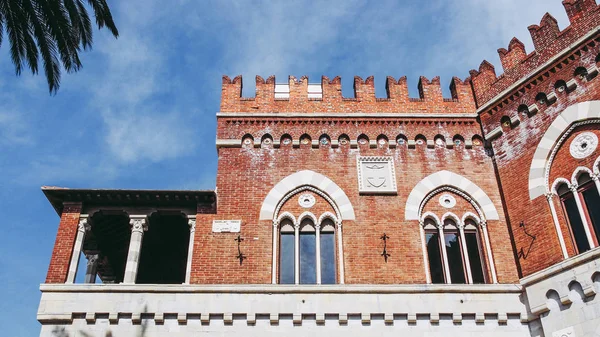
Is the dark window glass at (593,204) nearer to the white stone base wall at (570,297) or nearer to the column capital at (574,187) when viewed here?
the column capital at (574,187)

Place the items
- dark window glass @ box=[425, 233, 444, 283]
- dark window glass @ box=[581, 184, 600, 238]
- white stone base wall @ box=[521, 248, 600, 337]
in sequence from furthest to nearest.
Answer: dark window glass @ box=[425, 233, 444, 283] < dark window glass @ box=[581, 184, 600, 238] < white stone base wall @ box=[521, 248, 600, 337]

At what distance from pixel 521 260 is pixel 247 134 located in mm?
8289

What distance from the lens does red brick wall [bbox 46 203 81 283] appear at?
48.3 ft

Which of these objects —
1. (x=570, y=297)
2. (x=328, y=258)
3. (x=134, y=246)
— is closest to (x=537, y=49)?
(x=570, y=297)

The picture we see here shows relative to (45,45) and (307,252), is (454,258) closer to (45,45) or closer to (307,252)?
(307,252)

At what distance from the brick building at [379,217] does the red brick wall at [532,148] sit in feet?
0.14

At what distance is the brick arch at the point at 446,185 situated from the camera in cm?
1607

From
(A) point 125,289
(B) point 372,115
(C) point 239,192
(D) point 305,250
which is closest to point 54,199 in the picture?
(A) point 125,289

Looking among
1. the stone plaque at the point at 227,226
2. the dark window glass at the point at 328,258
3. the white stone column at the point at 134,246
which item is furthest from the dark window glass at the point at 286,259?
the white stone column at the point at 134,246

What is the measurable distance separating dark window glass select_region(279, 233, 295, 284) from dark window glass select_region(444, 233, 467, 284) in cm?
413

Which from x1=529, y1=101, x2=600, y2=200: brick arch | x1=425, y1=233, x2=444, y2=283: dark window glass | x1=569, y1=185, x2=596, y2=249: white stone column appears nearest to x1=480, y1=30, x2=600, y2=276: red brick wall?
x1=529, y1=101, x2=600, y2=200: brick arch

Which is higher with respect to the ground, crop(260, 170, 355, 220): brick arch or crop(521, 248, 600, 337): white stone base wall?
crop(260, 170, 355, 220): brick arch

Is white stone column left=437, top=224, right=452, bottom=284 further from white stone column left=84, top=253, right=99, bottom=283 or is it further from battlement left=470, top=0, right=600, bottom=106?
white stone column left=84, top=253, right=99, bottom=283

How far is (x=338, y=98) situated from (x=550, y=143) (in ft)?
20.6
